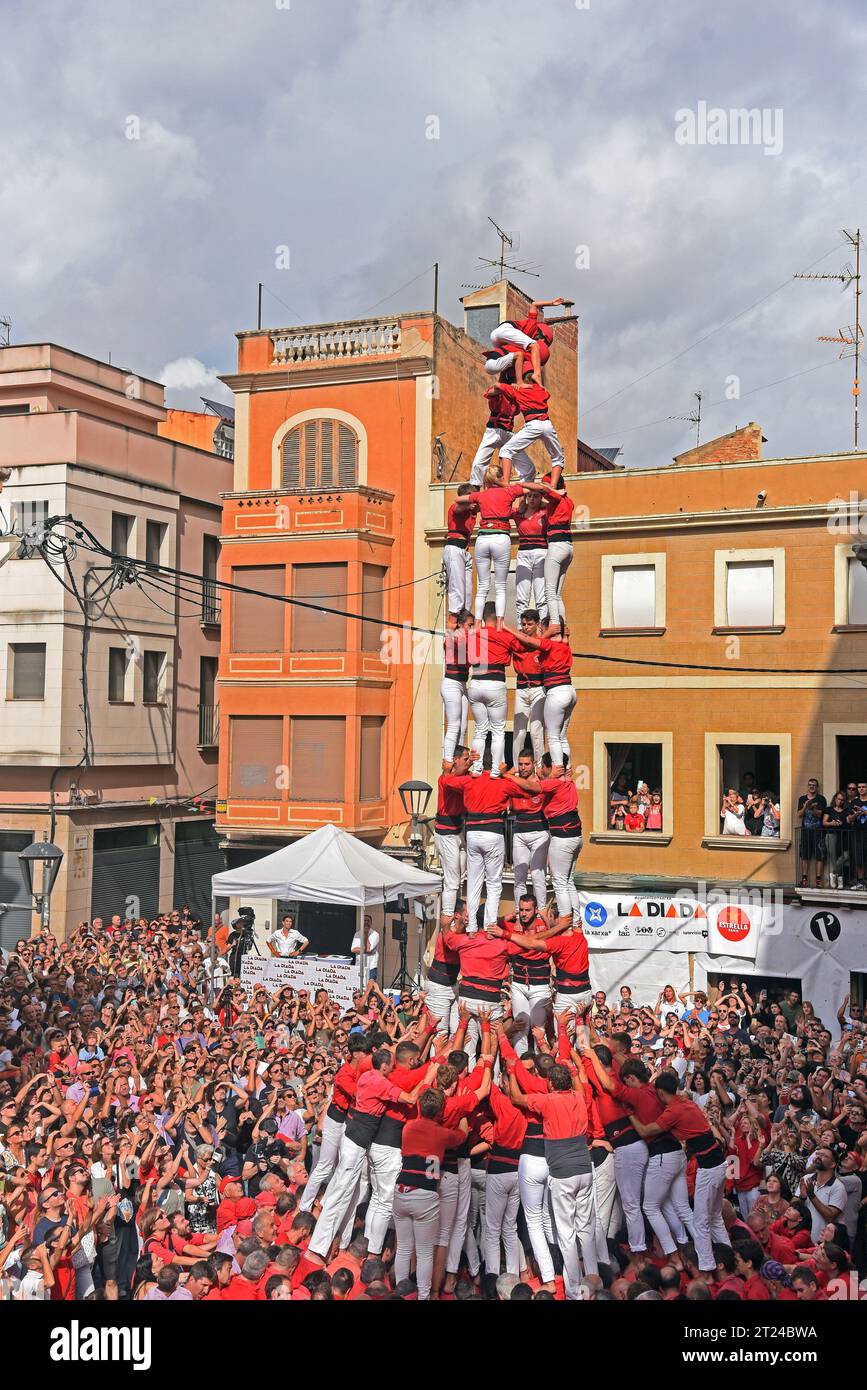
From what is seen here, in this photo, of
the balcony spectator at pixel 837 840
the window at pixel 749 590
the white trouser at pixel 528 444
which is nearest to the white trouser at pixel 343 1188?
the white trouser at pixel 528 444

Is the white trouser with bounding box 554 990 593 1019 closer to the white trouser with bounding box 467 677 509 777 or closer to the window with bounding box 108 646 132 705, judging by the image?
the white trouser with bounding box 467 677 509 777

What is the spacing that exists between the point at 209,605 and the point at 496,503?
18.8 m

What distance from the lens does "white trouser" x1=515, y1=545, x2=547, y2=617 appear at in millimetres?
14289

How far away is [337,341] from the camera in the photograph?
1128 inches

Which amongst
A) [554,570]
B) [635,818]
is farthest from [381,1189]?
[635,818]

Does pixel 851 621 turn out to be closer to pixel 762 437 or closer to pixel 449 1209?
pixel 762 437

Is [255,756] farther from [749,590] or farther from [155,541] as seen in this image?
[749,590]

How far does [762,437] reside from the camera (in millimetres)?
32094

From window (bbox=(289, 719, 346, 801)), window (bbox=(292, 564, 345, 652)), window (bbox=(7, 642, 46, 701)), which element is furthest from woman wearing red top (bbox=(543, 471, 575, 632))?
window (bbox=(7, 642, 46, 701))

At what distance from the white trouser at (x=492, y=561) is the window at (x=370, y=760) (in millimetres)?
12178

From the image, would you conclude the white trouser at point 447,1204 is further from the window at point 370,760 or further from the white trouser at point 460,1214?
the window at point 370,760

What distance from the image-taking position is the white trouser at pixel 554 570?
1412cm

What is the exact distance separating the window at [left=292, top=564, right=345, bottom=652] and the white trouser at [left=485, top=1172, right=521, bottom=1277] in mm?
17439

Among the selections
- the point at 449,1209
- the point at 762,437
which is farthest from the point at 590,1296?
the point at 762,437
